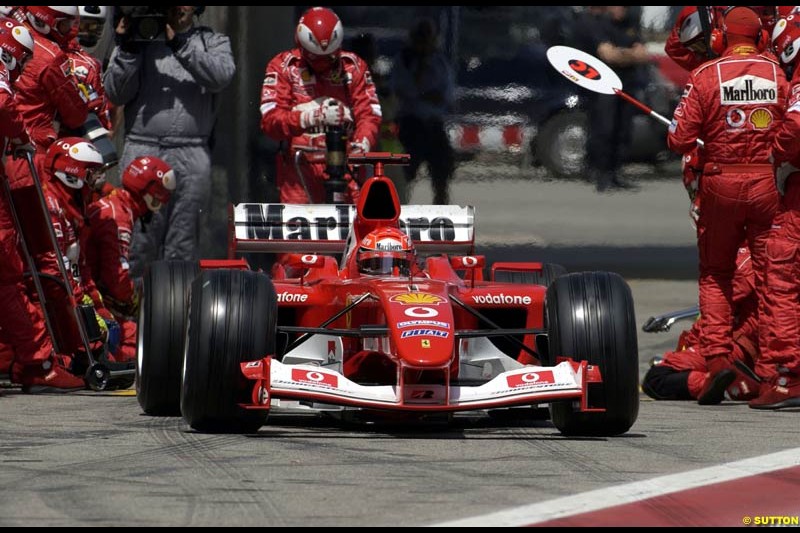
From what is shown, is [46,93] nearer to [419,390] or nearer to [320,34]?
[320,34]

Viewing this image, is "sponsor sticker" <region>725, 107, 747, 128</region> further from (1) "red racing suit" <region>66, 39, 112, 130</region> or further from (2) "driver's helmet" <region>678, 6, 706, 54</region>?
(1) "red racing suit" <region>66, 39, 112, 130</region>

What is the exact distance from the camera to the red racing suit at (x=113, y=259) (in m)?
11.4

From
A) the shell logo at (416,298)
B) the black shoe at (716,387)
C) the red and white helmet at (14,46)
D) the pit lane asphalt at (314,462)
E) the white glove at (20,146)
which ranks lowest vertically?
the black shoe at (716,387)

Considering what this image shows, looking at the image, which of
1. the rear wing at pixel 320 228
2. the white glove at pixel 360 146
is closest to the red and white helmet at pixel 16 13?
the rear wing at pixel 320 228

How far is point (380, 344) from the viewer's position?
7.72 meters

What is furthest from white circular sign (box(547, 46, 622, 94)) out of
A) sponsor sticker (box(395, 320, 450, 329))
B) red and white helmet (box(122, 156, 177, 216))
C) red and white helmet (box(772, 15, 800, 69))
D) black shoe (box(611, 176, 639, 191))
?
sponsor sticker (box(395, 320, 450, 329))

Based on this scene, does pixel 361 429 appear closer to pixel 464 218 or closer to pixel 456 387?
pixel 456 387

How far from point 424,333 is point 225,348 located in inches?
34.0

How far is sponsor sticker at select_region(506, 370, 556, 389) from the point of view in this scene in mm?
7305

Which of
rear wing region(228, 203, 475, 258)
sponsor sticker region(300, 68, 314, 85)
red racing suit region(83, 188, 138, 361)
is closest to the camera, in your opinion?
rear wing region(228, 203, 475, 258)

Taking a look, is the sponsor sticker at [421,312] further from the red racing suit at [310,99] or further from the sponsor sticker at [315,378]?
the red racing suit at [310,99]

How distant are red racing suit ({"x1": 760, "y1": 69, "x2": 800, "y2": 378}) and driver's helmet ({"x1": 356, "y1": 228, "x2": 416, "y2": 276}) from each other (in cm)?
224

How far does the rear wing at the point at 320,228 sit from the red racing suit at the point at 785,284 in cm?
174

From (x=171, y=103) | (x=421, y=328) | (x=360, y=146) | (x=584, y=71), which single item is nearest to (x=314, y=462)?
(x=421, y=328)
